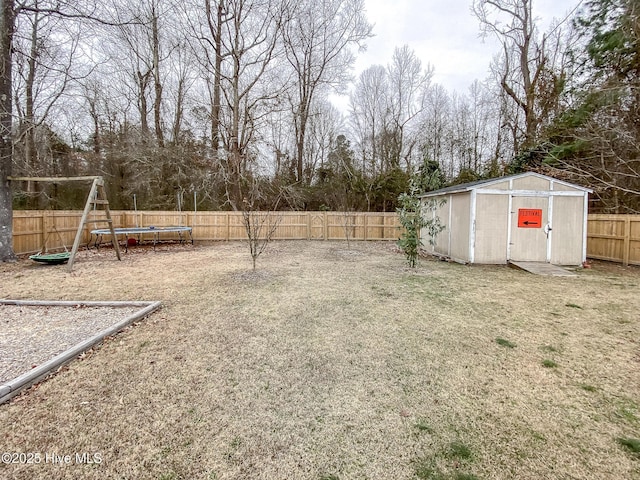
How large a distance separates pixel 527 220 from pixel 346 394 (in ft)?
24.5

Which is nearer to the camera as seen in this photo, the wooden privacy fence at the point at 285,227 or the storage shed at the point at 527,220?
the storage shed at the point at 527,220

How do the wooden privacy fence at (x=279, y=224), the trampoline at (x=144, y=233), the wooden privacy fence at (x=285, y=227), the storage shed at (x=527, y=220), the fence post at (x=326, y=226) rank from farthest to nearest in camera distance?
the fence post at (x=326, y=226) < the wooden privacy fence at (x=279, y=224) < the trampoline at (x=144, y=233) < the wooden privacy fence at (x=285, y=227) < the storage shed at (x=527, y=220)

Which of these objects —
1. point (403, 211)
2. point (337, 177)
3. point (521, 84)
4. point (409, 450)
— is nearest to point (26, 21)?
point (403, 211)

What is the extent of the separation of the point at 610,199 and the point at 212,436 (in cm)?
1447

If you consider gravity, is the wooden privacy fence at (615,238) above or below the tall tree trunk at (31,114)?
below

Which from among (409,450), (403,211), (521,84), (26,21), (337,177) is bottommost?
(409,450)

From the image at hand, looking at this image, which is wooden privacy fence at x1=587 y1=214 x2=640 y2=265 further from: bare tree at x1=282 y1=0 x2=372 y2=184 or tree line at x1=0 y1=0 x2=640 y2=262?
bare tree at x1=282 y1=0 x2=372 y2=184

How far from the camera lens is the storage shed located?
756 cm

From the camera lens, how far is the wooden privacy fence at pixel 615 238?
7.67 metres

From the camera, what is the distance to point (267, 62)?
46.2ft

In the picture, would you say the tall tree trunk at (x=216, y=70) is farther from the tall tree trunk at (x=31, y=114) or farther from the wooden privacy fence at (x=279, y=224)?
the tall tree trunk at (x=31, y=114)

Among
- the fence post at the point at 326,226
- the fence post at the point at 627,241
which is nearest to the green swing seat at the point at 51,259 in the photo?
the fence post at the point at 326,226

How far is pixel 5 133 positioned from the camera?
7.14m

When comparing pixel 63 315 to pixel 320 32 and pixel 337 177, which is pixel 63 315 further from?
pixel 320 32
